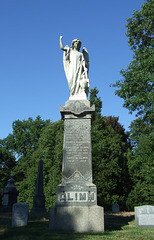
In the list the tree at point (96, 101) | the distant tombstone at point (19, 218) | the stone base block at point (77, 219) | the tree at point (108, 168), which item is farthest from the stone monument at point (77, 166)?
the tree at point (96, 101)

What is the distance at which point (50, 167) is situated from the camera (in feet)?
94.8

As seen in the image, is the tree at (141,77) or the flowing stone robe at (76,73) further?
the tree at (141,77)

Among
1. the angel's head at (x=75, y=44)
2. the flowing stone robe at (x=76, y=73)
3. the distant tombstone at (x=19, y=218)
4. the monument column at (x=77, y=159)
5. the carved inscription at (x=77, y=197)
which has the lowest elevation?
the distant tombstone at (x=19, y=218)

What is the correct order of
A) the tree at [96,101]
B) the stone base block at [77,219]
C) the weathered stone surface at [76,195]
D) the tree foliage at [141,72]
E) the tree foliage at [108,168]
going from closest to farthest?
the stone base block at [77,219] < the weathered stone surface at [76,195] < the tree foliage at [141,72] < the tree foliage at [108,168] < the tree at [96,101]

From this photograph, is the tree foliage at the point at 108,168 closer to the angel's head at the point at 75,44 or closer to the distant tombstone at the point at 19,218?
the angel's head at the point at 75,44

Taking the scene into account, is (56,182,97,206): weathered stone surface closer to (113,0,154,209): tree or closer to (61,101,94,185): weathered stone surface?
(61,101,94,185): weathered stone surface

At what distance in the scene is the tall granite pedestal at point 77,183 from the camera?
711 cm

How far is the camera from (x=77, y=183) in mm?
7832

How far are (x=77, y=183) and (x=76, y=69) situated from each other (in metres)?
4.81

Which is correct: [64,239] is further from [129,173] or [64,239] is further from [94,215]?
[129,173]

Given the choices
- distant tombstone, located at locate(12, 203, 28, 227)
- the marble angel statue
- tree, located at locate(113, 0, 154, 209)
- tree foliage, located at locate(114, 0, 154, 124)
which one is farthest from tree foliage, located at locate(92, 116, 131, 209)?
distant tombstone, located at locate(12, 203, 28, 227)

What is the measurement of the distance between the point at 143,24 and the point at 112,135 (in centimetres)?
1436

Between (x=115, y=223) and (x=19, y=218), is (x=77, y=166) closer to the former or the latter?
(x=19, y=218)

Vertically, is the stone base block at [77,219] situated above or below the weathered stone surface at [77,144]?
below
